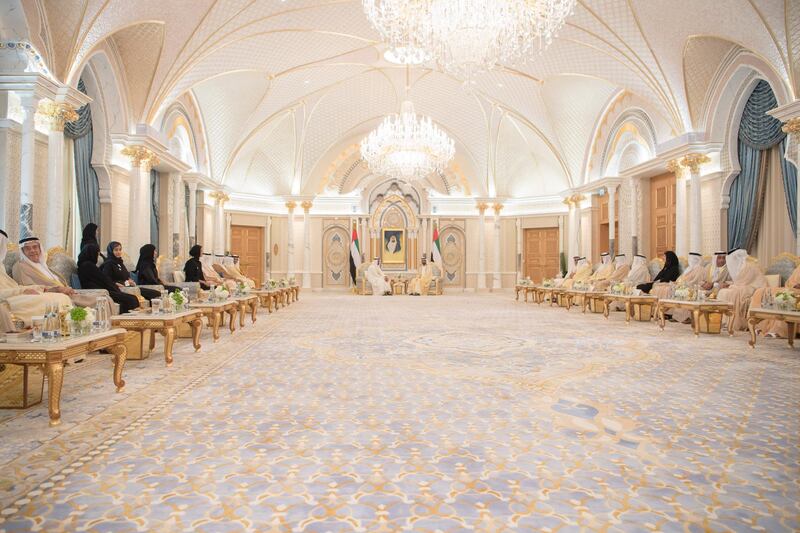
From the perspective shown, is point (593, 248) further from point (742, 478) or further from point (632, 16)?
point (742, 478)

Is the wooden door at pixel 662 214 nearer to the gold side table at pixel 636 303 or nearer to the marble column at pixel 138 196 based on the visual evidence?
the gold side table at pixel 636 303

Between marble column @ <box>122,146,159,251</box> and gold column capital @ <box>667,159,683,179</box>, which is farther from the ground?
gold column capital @ <box>667,159,683,179</box>

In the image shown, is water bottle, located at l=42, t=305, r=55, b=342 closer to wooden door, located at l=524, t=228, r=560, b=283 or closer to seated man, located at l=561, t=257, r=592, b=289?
seated man, located at l=561, t=257, r=592, b=289

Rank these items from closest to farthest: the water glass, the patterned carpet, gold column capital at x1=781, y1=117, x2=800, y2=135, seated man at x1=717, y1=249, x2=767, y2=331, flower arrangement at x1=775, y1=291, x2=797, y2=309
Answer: the patterned carpet < the water glass < flower arrangement at x1=775, y1=291, x2=797, y2=309 < seated man at x1=717, y1=249, x2=767, y2=331 < gold column capital at x1=781, y1=117, x2=800, y2=135

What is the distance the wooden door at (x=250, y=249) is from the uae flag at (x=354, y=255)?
11.0ft

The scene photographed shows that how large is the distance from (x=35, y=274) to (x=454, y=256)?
15.9 m

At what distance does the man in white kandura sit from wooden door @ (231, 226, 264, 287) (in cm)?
440

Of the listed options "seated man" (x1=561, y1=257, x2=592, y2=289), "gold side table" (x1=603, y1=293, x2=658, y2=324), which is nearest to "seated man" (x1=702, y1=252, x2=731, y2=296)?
"gold side table" (x1=603, y1=293, x2=658, y2=324)

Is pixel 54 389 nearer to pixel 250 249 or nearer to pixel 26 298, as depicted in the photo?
pixel 26 298

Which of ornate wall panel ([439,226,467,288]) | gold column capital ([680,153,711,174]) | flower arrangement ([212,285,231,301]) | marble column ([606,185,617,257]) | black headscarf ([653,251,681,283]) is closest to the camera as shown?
flower arrangement ([212,285,231,301])

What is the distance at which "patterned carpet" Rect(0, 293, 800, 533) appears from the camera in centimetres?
205

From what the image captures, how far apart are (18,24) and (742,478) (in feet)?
29.7

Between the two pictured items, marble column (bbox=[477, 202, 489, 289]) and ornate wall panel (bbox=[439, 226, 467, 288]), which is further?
ornate wall panel (bbox=[439, 226, 467, 288])

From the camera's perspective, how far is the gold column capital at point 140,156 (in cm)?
1036
